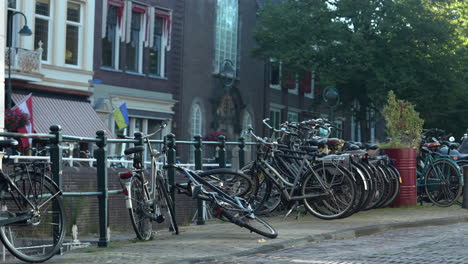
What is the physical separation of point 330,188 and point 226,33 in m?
26.2

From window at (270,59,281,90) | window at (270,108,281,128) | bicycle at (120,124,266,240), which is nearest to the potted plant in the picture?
bicycle at (120,124,266,240)

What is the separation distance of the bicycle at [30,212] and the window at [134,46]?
2399 centimetres

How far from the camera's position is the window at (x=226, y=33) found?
3684 cm

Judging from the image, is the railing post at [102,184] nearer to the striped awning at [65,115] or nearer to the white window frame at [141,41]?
the striped awning at [65,115]

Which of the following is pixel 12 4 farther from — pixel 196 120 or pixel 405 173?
pixel 405 173

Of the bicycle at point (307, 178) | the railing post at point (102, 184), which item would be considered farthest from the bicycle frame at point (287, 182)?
the railing post at point (102, 184)

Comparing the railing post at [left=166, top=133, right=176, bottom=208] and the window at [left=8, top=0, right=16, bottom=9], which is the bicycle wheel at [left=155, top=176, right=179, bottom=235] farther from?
the window at [left=8, top=0, right=16, bottom=9]

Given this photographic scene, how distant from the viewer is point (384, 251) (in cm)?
912

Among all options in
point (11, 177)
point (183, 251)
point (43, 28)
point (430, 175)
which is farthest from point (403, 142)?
point (43, 28)

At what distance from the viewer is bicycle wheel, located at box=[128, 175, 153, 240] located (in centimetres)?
975

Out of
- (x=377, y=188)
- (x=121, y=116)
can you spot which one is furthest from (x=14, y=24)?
(x=377, y=188)

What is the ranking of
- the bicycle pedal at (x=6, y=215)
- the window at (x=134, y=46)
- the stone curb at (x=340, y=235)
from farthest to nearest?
the window at (x=134, y=46), the stone curb at (x=340, y=235), the bicycle pedal at (x=6, y=215)

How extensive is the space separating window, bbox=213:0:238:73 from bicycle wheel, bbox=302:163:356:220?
2493cm

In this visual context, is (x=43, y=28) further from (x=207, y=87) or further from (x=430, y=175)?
(x=430, y=175)
